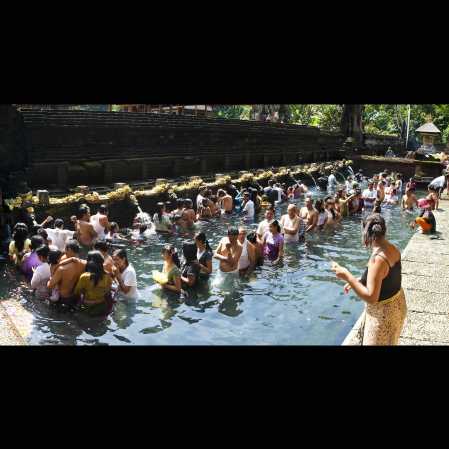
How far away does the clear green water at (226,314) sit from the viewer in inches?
269

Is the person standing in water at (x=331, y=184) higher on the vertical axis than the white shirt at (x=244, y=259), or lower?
higher

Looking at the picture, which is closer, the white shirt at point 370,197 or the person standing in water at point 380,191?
the white shirt at point 370,197

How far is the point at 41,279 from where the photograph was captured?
23.7 feet

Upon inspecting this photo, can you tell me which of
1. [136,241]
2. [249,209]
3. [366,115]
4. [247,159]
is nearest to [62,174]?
[136,241]

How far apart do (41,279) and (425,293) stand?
5334 millimetres

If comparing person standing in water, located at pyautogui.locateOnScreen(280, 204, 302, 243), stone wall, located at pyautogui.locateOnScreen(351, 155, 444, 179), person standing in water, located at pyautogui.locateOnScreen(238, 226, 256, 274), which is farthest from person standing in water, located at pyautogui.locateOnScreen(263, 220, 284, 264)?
stone wall, located at pyautogui.locateOnScreen(351, 155, 444, 179)

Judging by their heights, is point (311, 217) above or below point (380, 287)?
below

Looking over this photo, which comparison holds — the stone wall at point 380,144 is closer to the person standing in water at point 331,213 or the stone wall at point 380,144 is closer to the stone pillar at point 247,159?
the stone pillar at point 247,159

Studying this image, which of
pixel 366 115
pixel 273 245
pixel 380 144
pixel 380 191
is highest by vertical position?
pixel 366 115

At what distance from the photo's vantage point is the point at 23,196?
10.4 metres

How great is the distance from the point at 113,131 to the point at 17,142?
4242 mm

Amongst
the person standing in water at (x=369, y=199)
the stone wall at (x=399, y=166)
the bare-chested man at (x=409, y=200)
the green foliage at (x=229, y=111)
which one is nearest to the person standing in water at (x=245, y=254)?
the person standing in water at (x=369, y=199)

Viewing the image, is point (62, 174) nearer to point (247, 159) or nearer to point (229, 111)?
point (247, 159)
